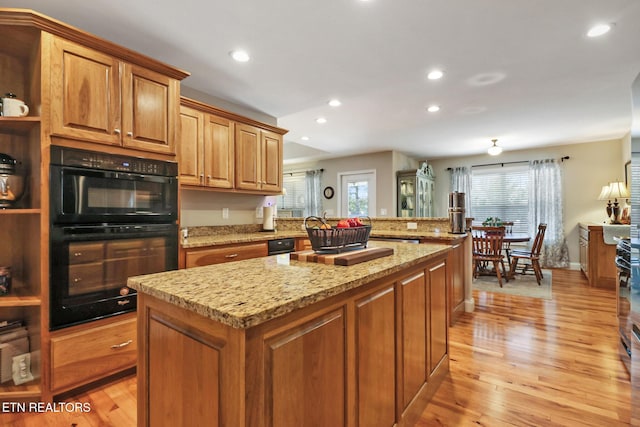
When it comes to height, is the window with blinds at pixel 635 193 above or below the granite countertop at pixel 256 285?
above

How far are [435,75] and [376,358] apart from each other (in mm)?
2734

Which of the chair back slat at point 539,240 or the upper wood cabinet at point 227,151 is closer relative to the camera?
the upper wood cabinet at point 227,151

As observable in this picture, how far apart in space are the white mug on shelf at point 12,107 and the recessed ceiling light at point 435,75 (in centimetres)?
314

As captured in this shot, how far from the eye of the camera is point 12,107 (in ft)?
6.15

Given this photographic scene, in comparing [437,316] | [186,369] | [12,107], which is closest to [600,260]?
[437,316]

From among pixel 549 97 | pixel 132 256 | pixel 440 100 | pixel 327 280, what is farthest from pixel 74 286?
pixel 549 97

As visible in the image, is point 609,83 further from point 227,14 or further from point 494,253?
point 227,14

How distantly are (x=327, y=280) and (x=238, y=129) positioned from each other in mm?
2703

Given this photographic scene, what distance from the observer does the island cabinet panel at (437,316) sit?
6.08 ft

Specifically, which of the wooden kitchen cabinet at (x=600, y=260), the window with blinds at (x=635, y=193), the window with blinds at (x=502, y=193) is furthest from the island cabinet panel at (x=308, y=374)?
the window with blinds at (x=502, y=193)

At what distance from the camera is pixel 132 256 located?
2.17 meters

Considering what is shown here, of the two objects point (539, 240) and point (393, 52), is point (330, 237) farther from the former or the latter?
point (539, 240)

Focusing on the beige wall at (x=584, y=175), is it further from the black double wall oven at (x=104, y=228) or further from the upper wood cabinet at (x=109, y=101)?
the black double wall oven at (x=104, y=228)

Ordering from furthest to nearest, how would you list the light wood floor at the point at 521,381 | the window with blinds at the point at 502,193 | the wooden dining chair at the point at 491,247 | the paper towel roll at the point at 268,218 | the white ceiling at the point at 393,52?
the window with blinds at the point at 502,193 < the wooden dining chair at the point at 491,247 < the paper towel roll at the point at 268,218 < the white ceiling at the point at 393,52 < the light wood floor at the point at 521,381
